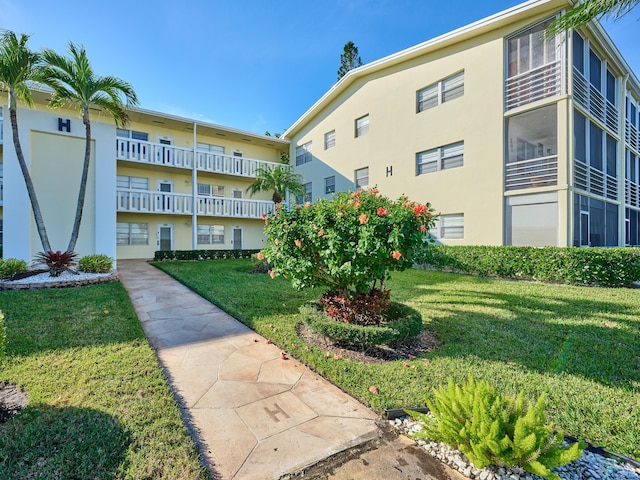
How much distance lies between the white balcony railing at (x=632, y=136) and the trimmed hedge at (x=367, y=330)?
18.2 metres

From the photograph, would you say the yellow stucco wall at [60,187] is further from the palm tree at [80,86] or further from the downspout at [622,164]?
the downspout at [622,164]

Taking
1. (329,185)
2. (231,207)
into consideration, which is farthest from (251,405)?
(231,207)

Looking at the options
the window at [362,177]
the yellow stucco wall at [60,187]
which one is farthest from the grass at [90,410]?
the window at [362,177]

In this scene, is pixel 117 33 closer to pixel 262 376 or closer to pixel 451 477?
pixel 262 376

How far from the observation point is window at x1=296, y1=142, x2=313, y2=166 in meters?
20.5

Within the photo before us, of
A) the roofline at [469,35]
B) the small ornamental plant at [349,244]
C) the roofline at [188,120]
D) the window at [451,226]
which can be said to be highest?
the roofline at [469,35]

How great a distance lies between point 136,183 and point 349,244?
17.7 meters

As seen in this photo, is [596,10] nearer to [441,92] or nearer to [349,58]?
[441,92]

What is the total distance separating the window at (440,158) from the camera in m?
12.5

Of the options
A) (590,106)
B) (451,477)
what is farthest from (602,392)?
(590,106)

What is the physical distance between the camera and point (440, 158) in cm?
1310

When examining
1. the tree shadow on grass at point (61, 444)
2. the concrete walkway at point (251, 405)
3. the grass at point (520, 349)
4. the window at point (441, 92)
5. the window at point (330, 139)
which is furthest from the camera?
the window at point (330, 139)

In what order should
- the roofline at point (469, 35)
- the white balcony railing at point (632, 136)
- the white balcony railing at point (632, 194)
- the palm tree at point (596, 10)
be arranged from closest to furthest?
1. the palm tree at point (596, 10)
2. the roofline at point (469, 35)
3. the white balcony railing at point (632, 194)
4. the white balcony railing at point (632, 136)

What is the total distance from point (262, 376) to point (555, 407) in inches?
123
